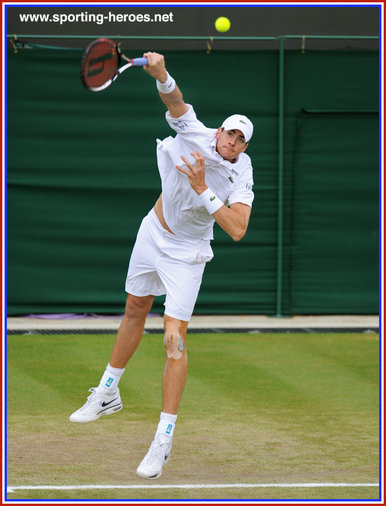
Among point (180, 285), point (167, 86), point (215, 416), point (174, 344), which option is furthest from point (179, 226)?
point (215, 416)

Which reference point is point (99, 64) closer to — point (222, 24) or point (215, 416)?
point (215, 416)

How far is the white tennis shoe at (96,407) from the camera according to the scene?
6.46 metres

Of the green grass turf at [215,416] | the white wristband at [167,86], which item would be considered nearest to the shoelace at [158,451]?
the green grass turf at [215,416]

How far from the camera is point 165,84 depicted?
5488 millimetres

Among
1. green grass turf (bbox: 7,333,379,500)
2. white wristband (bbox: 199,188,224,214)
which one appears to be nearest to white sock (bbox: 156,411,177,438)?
green grass turf (bbox: 7,333,379,500)

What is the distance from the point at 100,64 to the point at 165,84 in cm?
34

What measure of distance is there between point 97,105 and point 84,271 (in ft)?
5.36

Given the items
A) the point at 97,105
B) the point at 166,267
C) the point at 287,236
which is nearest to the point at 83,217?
the point at 97,105

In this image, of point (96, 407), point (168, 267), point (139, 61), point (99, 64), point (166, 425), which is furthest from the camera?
point (96, 407)

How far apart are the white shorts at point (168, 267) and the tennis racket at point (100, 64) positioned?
1.09 m

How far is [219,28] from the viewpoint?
1080cm

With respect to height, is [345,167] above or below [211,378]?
above

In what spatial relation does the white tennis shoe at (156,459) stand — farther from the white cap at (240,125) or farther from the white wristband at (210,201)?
the white cap at (240,125)

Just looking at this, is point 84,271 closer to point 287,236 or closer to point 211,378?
point 287,236
